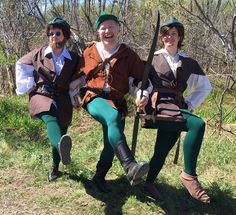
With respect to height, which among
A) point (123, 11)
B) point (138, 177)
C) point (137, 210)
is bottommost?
point (137, 210)

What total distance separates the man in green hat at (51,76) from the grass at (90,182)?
0.72m

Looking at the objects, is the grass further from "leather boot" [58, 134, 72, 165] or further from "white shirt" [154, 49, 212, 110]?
"white shirt" [154, 49, 212, 110]

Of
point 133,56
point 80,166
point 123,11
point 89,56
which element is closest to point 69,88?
point 89,56

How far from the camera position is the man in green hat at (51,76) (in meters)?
3.98

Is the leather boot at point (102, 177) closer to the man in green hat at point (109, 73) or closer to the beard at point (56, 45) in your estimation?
the man in green hat at point (109, 73)

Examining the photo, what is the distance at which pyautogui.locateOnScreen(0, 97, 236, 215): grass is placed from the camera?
3.96 meters

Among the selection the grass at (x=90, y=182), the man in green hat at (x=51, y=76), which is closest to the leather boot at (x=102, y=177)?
the grass at (x=90, y=182)

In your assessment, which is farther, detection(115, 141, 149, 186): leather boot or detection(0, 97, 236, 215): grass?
detection(0, 97, 236, 215): grass

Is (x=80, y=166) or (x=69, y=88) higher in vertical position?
(x=69, y=88)

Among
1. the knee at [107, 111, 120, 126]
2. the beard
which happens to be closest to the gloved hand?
the beard

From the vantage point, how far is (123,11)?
30.6ft

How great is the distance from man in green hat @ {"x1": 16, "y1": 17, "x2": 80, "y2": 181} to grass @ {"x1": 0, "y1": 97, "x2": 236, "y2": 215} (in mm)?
716

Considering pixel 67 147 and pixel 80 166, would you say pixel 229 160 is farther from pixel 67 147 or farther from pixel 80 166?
pixel 67 147

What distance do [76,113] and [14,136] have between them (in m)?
1.82
